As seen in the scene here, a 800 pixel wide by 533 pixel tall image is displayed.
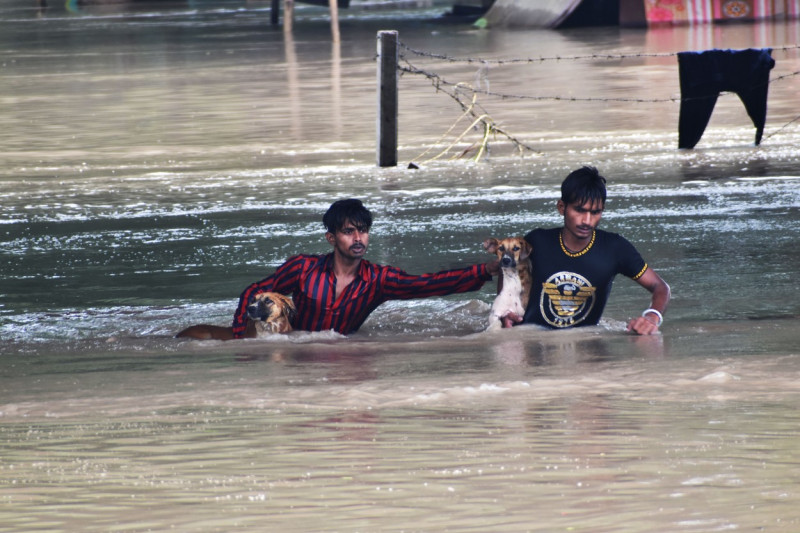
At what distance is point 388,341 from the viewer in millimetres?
6285

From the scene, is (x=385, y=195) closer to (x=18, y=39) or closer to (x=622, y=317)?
(x=622, y=317)

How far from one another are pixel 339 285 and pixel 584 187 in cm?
134

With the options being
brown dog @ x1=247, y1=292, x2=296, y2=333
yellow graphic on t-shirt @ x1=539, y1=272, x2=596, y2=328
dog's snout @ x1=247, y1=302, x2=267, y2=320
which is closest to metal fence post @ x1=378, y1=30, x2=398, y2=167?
brown dog @ x1=247, y1=292, x2=296, y2=333

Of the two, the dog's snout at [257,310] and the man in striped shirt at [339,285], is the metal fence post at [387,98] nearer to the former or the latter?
the man in striped shirt at [339,285]

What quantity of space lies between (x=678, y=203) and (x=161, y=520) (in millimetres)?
7889

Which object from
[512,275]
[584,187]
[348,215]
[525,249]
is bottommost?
[512,275]

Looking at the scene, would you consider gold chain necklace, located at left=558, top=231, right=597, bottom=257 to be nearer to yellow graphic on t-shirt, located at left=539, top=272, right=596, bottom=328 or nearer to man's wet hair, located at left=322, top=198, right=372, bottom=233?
yellow graphic on t-shirt, located at left=539, top=272, right=596, bottom=328

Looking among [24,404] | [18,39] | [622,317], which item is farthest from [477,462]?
[18,39]

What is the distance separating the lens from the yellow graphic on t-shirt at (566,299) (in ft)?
18.6

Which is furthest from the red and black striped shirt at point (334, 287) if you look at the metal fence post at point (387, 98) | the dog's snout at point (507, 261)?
the metal fence post at point (387, 98)

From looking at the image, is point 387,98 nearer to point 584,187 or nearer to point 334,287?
point 334,287

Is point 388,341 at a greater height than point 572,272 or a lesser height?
lesser

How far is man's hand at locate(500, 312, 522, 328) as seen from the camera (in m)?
5.84

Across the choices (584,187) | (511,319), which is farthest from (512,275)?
(584,187)
